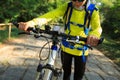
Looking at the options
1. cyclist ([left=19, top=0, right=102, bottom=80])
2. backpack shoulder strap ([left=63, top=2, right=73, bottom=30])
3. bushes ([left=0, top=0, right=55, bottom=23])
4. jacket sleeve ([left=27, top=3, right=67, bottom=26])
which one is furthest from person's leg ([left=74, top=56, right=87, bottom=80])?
bushes ([left=0, top=0, right=55, bottom=23])

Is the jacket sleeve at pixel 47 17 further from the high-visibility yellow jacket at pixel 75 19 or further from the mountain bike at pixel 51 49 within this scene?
the mountain bike at pixel 51 49

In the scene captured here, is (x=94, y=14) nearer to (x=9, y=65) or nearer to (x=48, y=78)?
(x=48, y=78)

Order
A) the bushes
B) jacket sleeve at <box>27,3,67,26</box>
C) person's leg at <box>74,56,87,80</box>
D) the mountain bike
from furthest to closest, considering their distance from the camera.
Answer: the bushes
person's leg at <box>74,56,87,80</box>
jacket sleeve at <box>27,3,67,26</box>
the mountain bike

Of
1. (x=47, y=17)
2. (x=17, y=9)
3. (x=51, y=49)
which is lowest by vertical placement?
(x=51, y=49)

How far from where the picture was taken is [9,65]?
8094 mm

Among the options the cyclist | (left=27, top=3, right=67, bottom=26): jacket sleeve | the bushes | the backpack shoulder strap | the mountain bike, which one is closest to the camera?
the mountain bike

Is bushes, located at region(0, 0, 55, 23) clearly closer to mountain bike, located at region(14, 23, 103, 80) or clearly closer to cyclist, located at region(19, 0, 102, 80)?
cyclist, located at region(19, 0, 102, 80)

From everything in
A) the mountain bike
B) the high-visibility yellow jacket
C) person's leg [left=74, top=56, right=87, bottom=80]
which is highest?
the high-visibility yellow jacket

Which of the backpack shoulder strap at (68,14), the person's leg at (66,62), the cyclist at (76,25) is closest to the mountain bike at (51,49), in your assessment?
the cyclist at (76,25)

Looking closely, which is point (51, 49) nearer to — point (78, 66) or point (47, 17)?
point (47, 17)

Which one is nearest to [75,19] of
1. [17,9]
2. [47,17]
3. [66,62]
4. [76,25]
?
[76,25]

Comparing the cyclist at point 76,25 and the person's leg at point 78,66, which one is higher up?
the cyclist at point 76,25

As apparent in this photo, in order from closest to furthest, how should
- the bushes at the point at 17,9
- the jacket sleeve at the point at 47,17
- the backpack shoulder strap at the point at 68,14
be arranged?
the jacket sleeve at the point at 47,17, the backpack shoulder strap at the point at 68,14, the bushes at the point at 17,9

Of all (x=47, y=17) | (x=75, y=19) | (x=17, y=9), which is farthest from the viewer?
(x=17, y=9)
